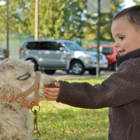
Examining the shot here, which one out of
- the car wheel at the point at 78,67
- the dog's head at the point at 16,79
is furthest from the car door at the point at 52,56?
the dog's head at the point at 16,79

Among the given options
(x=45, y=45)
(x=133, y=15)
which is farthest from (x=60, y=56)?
(x=133, y=15)

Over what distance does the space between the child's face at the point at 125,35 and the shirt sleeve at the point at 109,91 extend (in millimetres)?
206

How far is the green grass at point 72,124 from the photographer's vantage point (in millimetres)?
5270

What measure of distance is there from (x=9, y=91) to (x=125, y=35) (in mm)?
1107

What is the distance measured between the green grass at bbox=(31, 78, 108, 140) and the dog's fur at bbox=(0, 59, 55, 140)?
2.11 metres

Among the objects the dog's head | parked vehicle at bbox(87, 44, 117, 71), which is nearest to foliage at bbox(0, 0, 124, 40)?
parked vehicle at bbox(87, 44, 117, 71)

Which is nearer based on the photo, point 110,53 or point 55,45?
point 55,45

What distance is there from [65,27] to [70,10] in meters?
2.53

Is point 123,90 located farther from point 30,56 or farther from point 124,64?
point 30,56

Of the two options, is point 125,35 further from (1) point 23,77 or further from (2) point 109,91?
(1) point 23,77

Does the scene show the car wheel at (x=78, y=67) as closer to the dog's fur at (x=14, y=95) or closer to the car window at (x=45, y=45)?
the car window at (x=45, y=45)

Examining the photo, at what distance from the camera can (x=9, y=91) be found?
118 inches

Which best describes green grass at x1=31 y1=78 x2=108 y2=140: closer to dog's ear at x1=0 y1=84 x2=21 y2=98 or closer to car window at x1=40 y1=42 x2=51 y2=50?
dog's ear at x1=0 y1=84 x2=21 y2=98

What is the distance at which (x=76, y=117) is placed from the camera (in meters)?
6.64
